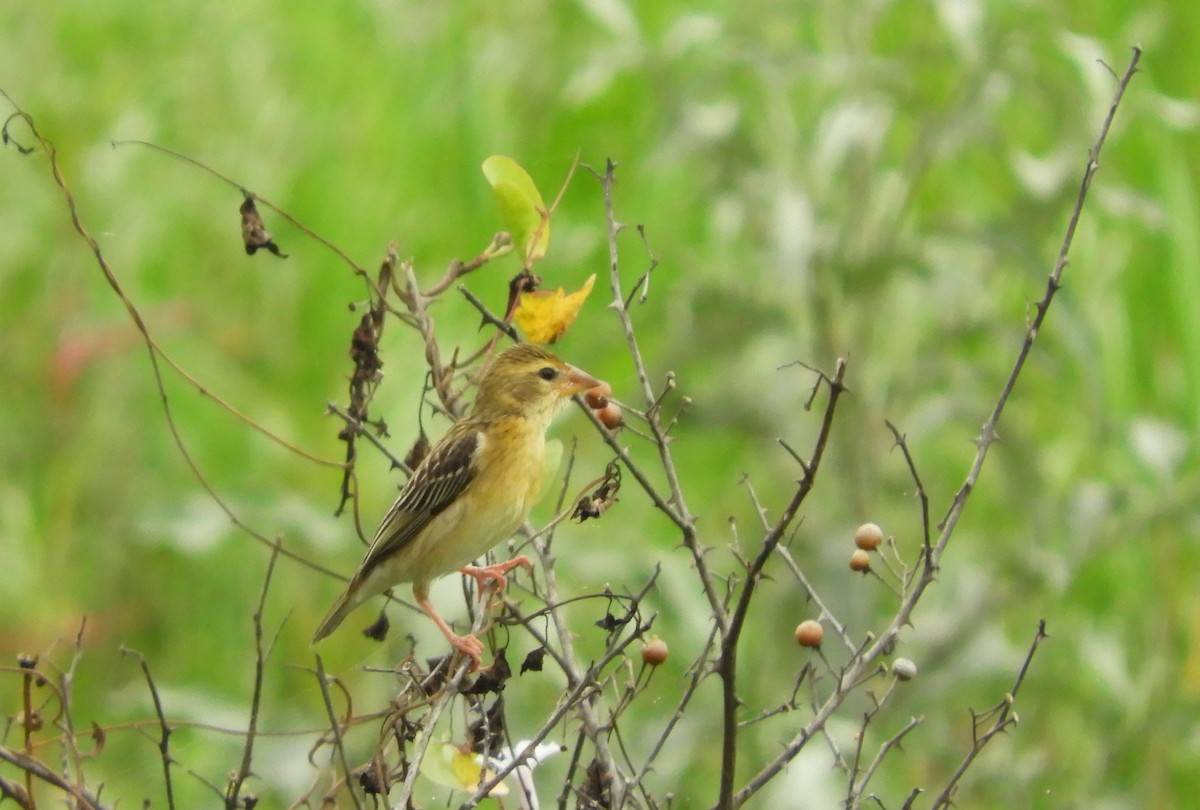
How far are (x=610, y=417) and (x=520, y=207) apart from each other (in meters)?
0.60

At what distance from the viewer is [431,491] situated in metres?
3.92

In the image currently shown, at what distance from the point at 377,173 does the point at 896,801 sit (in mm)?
3126

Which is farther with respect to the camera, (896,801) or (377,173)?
(377,173)

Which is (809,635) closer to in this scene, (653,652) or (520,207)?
(653,652)

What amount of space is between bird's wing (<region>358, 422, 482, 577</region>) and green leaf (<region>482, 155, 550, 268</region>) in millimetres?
921

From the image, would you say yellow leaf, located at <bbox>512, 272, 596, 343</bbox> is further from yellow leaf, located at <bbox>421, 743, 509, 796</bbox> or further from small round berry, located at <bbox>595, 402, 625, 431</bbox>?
yellow leaf, located at <bbox>421, 743, 509, 796</bbox>

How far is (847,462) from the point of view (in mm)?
4844

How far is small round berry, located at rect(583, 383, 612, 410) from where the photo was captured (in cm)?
340

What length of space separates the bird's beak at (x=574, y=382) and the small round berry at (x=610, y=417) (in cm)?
33

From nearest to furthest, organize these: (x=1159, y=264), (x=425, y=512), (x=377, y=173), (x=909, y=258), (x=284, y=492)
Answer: (x=425, y=512)
(x=909, y=258)
(x=1159, y=264)
(x=284, y=492)
(x=377, y=173)

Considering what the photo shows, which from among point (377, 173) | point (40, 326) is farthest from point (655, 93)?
point (40, 326)

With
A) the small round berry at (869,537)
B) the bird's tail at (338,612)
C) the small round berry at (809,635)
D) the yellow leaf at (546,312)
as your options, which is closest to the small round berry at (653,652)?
the small round berry at (809,635)

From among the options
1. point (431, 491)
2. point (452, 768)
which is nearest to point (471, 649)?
point (452, 768)

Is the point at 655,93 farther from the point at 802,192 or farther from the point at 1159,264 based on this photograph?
the point at 1159,264
